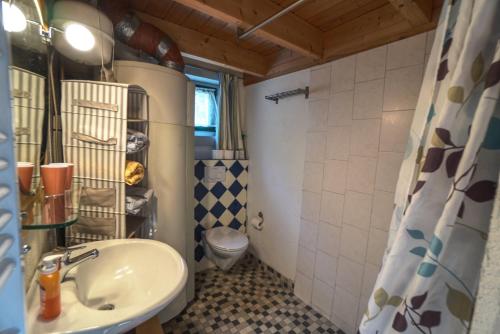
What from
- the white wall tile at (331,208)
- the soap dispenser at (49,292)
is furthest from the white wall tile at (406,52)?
→ the soap dispenser at (49,292)

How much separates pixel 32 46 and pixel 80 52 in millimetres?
237

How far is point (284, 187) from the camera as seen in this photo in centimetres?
202

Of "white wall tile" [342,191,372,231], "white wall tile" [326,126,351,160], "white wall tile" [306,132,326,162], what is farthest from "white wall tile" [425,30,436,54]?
"white wall tile" [342,191,372,231]

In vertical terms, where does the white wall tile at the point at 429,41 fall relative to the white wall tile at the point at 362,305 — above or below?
above

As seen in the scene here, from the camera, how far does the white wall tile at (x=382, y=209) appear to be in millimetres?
1310

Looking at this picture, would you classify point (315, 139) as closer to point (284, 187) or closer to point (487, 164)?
point (284, 187)

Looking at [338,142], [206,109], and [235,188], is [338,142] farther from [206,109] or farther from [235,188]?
[206,109]

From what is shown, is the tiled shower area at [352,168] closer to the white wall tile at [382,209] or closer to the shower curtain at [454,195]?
the white wall tile at [382,209]

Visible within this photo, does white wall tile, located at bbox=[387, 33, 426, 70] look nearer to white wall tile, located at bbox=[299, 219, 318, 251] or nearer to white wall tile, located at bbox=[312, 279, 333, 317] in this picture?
white wall tile, located at bbox=[299, 219, 318, 251]

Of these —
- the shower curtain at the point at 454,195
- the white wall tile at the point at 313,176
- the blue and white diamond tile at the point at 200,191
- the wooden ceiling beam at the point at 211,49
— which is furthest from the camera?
the blue and white diamond tile at the point at 200,191

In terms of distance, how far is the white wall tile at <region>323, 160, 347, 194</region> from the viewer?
153cm

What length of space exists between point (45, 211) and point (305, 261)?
1731 mm

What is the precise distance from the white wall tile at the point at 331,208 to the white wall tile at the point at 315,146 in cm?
29

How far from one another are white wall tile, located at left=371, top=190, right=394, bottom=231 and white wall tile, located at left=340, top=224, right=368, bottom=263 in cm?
11
